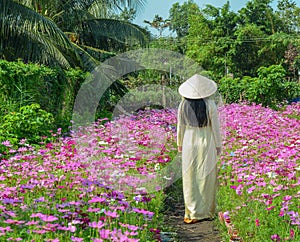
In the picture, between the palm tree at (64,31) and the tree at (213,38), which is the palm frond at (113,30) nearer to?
the palm tree at (64,31)

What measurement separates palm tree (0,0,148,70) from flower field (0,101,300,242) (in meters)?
4.73

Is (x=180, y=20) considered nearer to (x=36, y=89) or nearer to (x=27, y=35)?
(x=27, y=35)

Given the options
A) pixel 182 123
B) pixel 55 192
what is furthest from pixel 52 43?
pixel 55 192

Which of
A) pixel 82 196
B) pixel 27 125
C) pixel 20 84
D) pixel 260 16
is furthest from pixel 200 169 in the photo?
pixel 260 16

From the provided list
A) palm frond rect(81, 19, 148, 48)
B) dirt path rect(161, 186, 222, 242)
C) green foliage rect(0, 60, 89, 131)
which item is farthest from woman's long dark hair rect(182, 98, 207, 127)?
palm frond rect(81, 19, 148, 48)

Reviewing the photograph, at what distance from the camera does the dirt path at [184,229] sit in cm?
405

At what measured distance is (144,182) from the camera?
416 centimetres

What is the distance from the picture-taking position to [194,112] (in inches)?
181

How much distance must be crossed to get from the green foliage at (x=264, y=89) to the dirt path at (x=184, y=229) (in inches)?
422

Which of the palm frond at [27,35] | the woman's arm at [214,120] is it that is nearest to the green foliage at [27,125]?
the woman's arm at [214,120]

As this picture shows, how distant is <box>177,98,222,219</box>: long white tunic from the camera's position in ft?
15.3

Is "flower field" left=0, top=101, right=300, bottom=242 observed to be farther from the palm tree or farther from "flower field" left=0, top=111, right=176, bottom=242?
the palm tree

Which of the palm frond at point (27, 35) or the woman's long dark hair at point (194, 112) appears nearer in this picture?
the woman's long dark hair at point (194, 112)

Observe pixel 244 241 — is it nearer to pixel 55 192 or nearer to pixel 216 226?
pixel 216 226
